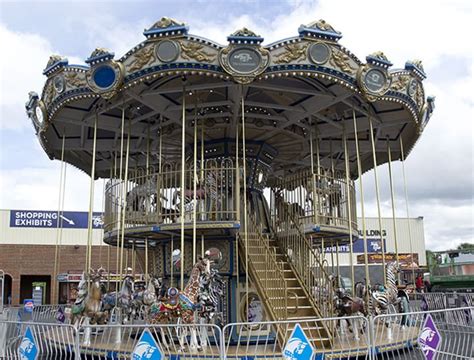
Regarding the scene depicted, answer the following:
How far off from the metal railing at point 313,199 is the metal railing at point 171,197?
1.43 m

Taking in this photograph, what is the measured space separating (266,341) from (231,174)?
17.5 feet

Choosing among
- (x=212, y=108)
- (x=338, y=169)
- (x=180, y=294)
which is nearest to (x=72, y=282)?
(x=338, y=169)

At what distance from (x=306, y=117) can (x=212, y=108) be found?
266 cm

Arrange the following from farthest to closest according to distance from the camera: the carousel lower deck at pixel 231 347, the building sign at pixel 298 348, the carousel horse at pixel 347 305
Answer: the carousel horse at pixel 347 305
the carousel lower deck at pixel 231 347
the building sign at pixel 298 348

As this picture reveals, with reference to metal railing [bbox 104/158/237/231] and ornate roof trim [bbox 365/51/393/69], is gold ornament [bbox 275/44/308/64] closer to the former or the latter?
ornate roof trim [bbox 365/51/393/69]

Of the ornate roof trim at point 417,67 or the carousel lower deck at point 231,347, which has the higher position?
the ornate roof trim at point 417,67

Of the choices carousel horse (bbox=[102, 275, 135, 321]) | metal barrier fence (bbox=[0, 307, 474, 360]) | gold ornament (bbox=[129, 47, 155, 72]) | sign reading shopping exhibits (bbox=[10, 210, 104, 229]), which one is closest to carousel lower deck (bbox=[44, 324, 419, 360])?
metal barrier fence (bbox=[0, 307, 474, 360])

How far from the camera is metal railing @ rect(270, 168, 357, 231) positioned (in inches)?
499

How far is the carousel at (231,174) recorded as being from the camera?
10633 mm

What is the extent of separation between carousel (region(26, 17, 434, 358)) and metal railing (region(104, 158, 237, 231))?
5cm

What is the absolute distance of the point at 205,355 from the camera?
9.46 metres

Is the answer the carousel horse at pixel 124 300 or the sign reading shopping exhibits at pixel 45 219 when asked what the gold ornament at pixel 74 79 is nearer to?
the carousel horse at pixel 124 300

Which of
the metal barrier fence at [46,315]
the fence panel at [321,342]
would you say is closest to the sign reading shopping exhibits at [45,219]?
the metal barrier fence at [46,315]

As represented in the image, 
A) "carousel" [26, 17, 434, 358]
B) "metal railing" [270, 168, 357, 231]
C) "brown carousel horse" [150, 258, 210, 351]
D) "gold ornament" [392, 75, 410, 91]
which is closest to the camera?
"brown carousel horse" [150, 258, 210, 351]
